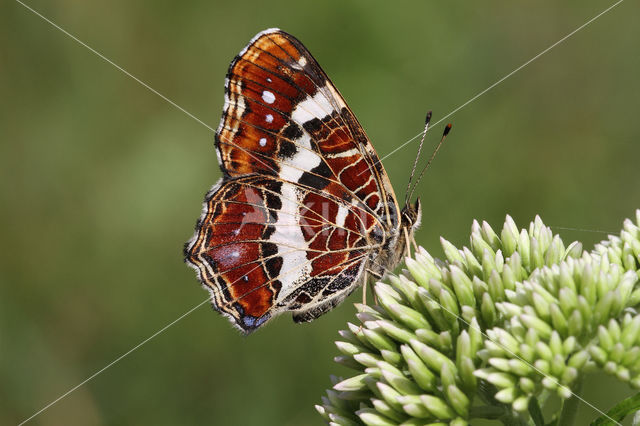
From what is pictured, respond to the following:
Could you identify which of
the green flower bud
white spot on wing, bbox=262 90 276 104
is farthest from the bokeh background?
the green flower bud

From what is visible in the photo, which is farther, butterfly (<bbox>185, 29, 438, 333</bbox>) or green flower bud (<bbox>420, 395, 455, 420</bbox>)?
butterfly (<bbox>185, 29, 438, 333</bbox>)

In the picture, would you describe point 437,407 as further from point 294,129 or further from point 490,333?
point 294,129

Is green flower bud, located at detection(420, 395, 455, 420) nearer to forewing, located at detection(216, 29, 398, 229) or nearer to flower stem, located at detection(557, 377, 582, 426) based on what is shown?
flower stem, located at detection(557, 377, 582, 426)

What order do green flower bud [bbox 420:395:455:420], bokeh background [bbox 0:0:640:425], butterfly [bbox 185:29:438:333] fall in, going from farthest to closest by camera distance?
bokeh background [bbox 0:0:640:425]
butterfly [bbox 185:29:438:333]
green flower bud [bbox 420:395:455:420]

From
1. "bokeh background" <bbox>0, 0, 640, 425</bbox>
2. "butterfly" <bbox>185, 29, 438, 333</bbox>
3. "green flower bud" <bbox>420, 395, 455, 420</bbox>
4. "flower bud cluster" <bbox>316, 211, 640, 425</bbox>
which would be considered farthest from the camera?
"bokeh background" <bbox>0, 0, 640, 425</bbox>

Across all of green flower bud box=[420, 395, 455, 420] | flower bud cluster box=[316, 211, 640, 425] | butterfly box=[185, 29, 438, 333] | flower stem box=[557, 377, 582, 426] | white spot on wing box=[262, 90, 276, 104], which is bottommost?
flower stem box=[557, 377, 582, 426]

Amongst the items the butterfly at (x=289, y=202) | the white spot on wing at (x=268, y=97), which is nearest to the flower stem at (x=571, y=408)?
the butterfly at (x=289, y=202)

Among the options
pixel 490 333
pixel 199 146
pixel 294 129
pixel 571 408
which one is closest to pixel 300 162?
pixel 294 129

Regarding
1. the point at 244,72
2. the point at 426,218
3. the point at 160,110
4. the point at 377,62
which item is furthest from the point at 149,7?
the point at 426,218
